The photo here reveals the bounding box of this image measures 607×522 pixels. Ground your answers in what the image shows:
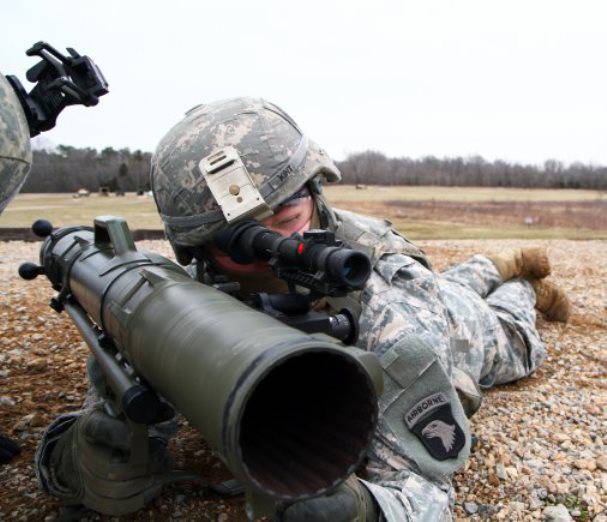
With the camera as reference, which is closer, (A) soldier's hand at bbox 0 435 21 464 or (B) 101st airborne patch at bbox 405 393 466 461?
(B) 101st airborne patch at bbox 405 393 466 461

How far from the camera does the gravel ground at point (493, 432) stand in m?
2.58

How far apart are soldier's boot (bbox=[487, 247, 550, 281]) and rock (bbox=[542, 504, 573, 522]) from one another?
9.51 ft

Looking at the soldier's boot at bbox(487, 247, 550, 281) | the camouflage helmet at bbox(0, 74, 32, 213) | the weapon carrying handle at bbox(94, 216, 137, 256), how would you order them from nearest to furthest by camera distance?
the weapon carrying handle at bbox(94, 216, 137, 256) < the camouflage helmet at bbox(0, 74, 32, 213) < the soldier's boot at bbox(487, 247, 550, 281)

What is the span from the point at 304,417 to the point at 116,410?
2.91ft

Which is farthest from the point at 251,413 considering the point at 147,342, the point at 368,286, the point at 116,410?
the point at 368,286

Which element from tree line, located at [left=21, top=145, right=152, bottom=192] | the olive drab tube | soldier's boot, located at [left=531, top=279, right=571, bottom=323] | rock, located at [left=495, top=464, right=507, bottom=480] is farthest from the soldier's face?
tree line, located at [left=21, top=145, right=152, bottom=192]

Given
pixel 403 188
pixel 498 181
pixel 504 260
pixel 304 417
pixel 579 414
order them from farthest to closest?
pixel 498 181 → pixel 403 188 → pixel 504 260 → pixel 579 414 → pixel 304 417

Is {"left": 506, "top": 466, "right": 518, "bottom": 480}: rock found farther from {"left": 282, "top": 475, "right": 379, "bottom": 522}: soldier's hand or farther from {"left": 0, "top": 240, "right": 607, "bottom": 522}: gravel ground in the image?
{"left": 282, "top": 475, "right": 379, "bottom": 522}: soldier's hand

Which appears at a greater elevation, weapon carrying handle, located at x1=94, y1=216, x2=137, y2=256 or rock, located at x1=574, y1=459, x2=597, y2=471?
weapon carrying handle, located at x1=94, y1=216, x2=137, y2=256

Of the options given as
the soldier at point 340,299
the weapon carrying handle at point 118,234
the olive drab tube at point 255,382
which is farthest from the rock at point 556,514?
the weapon carrying handle at point 118,234

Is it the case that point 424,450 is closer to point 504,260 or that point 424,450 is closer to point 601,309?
point 504,260

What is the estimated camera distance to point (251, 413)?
1.61 metres

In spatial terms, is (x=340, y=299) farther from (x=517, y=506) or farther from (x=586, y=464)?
(x=586, y=464)

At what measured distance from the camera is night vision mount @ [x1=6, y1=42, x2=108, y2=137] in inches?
109
